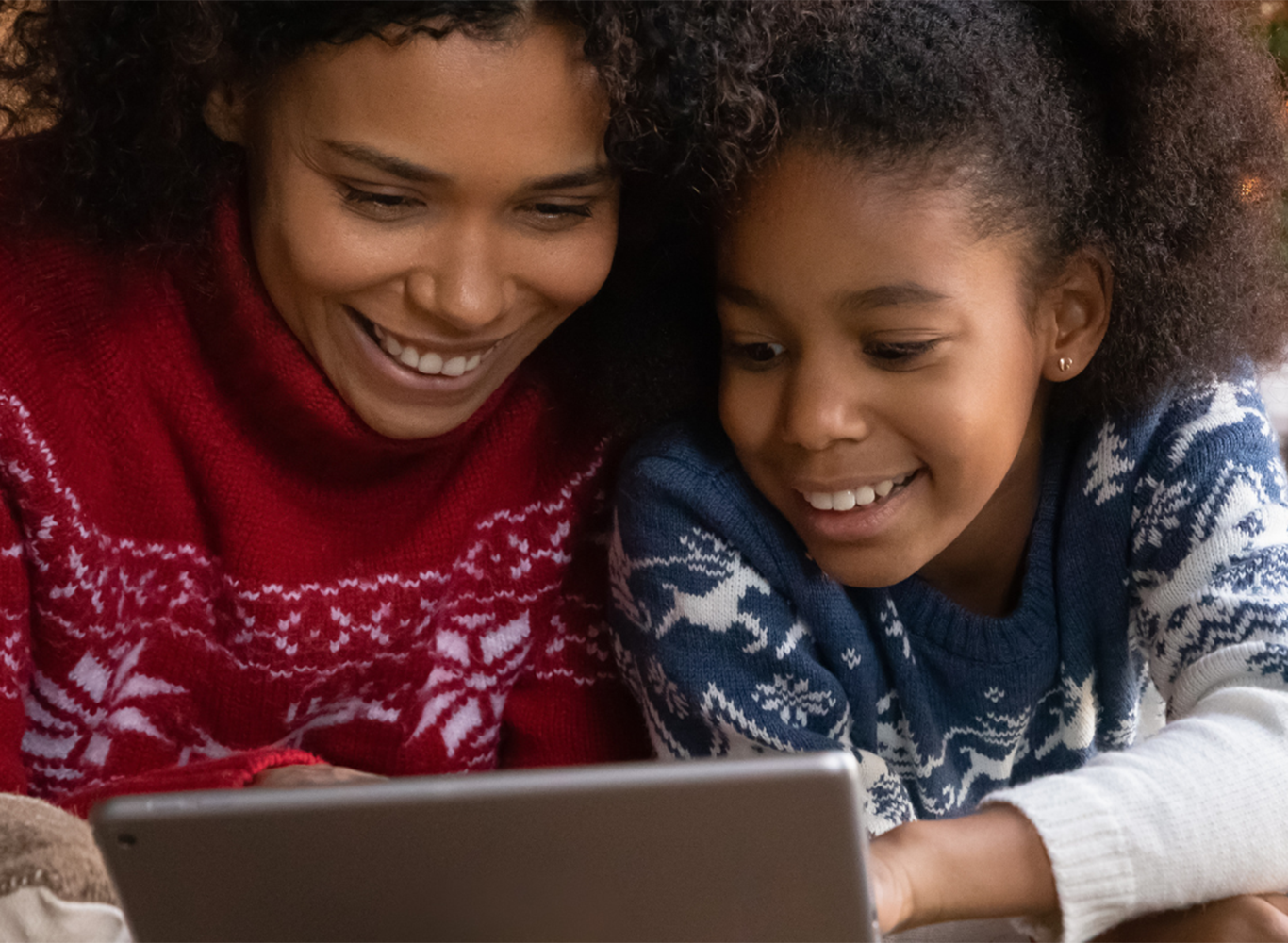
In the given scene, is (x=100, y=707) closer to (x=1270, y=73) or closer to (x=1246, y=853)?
(x=1246, y=853)

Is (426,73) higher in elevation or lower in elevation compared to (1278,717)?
higher

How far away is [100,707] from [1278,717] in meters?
0.91

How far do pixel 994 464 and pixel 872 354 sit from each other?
0.45ft

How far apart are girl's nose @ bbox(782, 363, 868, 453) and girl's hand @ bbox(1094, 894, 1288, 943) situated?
1.28 feet

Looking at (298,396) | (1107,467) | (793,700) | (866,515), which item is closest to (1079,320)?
(1107,467)

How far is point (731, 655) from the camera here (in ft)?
3.74

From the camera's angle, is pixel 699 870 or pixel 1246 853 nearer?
pixel 699 870

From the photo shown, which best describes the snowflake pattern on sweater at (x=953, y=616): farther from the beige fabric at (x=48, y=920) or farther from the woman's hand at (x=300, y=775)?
the beige fabric at (x=48, y=920)

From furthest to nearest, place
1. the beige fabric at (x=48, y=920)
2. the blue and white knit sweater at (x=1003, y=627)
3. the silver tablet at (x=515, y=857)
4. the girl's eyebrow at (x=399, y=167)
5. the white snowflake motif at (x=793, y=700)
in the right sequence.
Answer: the white snowflake motif at (x=793, y=700) → the blue and white knit sweater at (x=1003, y=627) → the girl's eyebrow at (x=399, y=167) → the beige fabric at (x=48, y=920) → the silver tablet at (x=515, y=857)

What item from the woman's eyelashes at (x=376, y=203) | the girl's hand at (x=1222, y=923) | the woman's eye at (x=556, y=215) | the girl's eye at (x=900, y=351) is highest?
the woman's eyelashes at (x=376, y=203)

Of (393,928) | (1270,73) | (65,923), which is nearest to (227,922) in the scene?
(393,928)

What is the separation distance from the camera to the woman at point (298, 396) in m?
0.95

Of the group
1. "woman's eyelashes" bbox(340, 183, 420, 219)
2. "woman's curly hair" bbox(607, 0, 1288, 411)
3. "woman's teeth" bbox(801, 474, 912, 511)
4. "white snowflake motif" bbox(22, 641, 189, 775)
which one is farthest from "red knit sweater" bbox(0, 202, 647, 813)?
"woman's curly hair" bbox(607, 0, 1288, 411)

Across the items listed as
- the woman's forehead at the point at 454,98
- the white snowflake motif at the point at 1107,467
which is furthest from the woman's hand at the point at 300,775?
the white snowflake motif at the point at 1107,467
